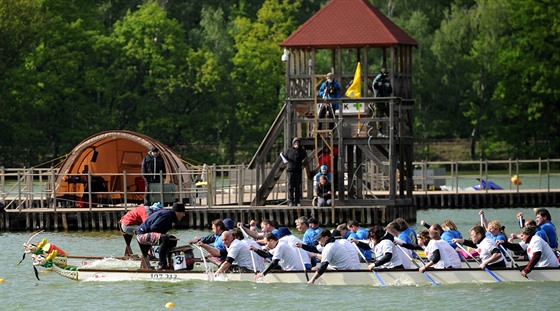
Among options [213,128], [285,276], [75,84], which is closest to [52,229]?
[285,276]

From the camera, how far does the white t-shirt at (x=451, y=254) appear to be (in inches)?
1166

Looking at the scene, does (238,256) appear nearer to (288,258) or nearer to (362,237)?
(288,258)

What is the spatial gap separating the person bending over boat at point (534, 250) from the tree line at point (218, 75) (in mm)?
49393

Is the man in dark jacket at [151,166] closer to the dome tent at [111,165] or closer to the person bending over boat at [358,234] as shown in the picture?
the dome tent at [111,165]

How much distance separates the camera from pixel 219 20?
88.9 meters

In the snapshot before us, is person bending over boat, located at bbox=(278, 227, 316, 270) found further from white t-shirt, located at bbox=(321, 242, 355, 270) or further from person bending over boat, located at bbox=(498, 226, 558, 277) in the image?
person bending over boat, located at bbox=(498, 226, 558, 277)

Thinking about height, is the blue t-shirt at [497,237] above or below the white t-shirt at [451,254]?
above

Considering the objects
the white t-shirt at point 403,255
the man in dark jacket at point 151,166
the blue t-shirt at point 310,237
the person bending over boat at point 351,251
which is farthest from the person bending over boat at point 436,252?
the man in dark jacket at point 151,166

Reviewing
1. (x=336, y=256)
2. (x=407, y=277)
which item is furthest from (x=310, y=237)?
(x=407, y=277)

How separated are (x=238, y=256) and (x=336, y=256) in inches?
75.2

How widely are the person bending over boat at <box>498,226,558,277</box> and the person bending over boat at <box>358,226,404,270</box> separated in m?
2.06

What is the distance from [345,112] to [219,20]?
4579cm

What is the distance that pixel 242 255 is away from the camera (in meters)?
30.2

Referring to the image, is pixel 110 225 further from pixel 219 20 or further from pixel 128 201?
Answer: pixel 219 20
